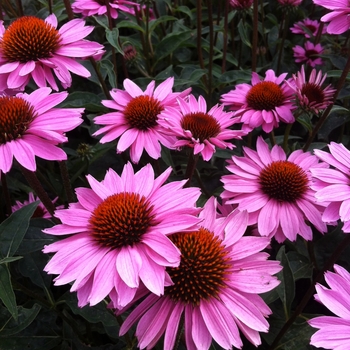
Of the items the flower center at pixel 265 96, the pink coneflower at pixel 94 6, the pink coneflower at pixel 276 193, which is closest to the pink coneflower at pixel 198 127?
the pink coneflower at pixel 276 193

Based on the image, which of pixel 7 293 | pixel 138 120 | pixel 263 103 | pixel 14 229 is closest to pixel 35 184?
pixel 14 229

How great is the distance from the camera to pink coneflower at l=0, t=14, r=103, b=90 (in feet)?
4.09

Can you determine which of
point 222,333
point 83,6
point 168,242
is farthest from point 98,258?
point 83,6

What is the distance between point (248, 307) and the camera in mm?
786

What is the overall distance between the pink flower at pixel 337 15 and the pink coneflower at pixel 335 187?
1.34ft

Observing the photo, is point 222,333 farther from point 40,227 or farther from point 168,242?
point 40,227

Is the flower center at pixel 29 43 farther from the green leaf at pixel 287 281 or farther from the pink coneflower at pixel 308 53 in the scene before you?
the pink coneflower at pixel 308 53

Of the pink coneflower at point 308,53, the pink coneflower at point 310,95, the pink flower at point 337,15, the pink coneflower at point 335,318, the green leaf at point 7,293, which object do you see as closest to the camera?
the pink coneflower at point 335,318

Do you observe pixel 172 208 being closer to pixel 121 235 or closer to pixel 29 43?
pixel 121 235

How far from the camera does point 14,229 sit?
1028 mm

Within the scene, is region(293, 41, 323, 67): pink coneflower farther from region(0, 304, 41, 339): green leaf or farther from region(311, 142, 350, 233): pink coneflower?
region(0, 304, 41, 339): green leaf

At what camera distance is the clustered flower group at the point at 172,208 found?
0.77m

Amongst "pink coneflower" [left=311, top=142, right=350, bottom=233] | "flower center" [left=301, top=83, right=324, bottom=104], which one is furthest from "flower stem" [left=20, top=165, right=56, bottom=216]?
"flower center" [left=301, top=83, right=324, bottom=104]

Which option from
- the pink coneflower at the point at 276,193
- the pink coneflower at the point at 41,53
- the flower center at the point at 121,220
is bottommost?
the pink coneflower at the point at 276,193
